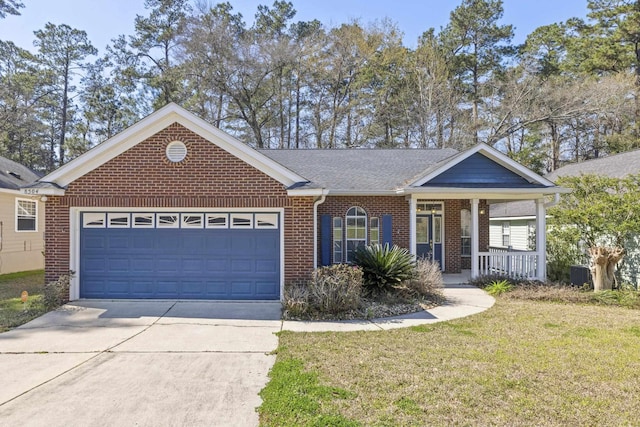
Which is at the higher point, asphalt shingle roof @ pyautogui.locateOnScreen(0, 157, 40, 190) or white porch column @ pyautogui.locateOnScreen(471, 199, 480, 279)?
asphalt shingle roof @ pyautogui.locateOnScreen(0, 157, 40, 190)

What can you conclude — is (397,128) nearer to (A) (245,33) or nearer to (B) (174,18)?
(A) (245,33)

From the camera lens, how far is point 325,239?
39.5 feet

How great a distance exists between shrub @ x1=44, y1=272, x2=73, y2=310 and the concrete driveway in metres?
0.43

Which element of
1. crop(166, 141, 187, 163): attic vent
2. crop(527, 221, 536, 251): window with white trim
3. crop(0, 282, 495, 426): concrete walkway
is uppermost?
crop(166, 141, 187, 163): attic vent

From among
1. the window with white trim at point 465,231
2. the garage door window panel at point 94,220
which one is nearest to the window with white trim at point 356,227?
Answer: the window with white trim at point 465,231

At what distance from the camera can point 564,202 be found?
1223 cm

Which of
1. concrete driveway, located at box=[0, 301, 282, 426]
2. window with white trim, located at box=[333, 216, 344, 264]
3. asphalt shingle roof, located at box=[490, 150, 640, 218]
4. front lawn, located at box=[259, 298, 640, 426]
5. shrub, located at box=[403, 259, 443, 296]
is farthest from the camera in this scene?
asphalt shingle roof, located at box=[490, 150, 640, 218]

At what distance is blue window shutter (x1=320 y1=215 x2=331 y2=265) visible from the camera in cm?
1197

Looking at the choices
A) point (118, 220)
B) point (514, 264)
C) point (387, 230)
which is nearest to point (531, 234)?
point (514, 264)

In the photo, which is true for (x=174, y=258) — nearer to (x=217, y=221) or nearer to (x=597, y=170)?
(x=217, y=221)

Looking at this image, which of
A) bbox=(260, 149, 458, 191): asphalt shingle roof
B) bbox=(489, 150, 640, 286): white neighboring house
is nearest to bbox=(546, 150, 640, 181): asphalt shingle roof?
bbox=(489, 150, 640, 286): white neighboring house

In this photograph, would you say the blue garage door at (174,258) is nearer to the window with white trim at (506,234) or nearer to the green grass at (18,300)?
the green grass at (18,300)

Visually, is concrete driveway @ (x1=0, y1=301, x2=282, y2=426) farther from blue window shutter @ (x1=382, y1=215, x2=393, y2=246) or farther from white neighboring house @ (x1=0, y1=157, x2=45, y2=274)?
white neighboring house @ (x1=0, y1=157, x2=45, y2=274)

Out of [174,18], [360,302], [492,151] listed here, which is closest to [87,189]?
[360,302]
